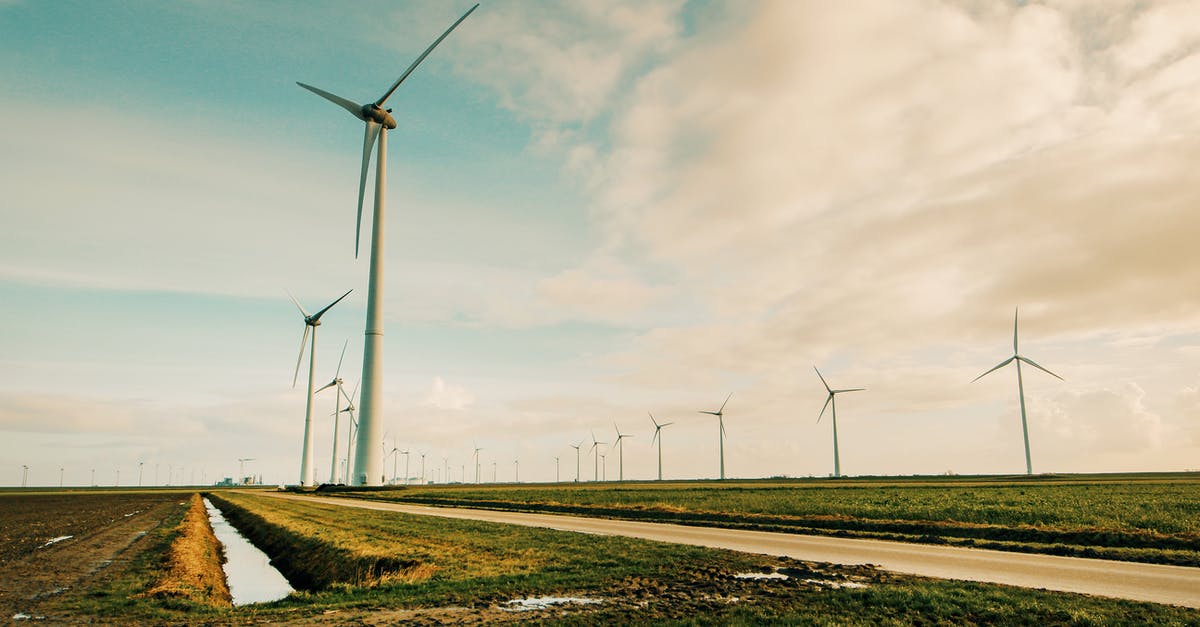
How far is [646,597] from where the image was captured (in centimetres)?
1681

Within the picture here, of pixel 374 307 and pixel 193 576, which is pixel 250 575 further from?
pixel 374 307

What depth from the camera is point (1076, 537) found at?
1106 inches

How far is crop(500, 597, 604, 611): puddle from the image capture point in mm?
15797

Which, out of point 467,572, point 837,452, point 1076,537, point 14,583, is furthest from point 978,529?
point 837,452

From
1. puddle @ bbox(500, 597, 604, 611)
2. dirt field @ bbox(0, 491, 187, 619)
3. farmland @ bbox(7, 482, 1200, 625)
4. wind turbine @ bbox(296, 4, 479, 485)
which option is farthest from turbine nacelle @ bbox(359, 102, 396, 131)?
puddle @ bbox(500, 597, 604, 611)

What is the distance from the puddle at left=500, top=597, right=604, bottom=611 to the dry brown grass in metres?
8.02

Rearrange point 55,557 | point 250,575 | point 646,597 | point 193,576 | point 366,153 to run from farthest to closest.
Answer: point 366,153, point 250,575, point 55,557, point 193,576, point 646,597

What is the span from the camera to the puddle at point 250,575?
24062mm

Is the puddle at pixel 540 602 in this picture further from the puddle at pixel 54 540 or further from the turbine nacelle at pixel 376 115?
the turbine nacelle at pixel 376 115

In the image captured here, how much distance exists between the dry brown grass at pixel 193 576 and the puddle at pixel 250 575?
18.7 inches

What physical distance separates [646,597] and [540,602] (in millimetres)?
2567

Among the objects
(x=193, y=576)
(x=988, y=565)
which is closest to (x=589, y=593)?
(x=988, y=565)

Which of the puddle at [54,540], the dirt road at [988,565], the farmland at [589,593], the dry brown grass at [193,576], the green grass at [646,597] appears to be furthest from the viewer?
the puddle at [54,540]

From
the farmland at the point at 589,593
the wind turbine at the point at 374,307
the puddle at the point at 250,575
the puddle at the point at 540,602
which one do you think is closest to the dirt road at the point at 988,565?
the farmland at the point at 589,593
